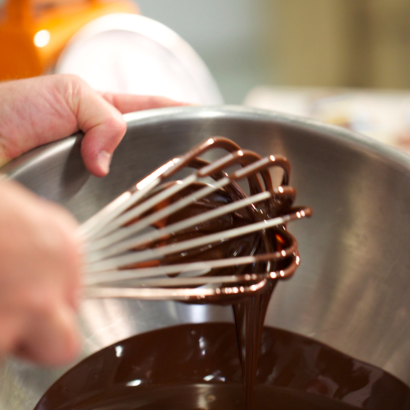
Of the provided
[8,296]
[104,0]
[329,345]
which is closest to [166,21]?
[104,0]

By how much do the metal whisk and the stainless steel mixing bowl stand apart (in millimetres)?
85

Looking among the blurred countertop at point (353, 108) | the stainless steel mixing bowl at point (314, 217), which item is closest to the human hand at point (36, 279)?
the stainless steel mixing bowl at point (314, 217)

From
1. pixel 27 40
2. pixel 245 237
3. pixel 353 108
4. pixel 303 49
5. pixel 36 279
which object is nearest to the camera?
pixel 36 279

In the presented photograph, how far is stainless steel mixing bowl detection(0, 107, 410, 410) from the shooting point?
1.40 feet

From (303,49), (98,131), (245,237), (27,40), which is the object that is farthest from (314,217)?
(303,49)

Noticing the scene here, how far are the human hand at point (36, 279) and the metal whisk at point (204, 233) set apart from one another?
0.07 meters

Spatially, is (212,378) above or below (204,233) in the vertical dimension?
below

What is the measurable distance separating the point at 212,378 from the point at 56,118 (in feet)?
0.91

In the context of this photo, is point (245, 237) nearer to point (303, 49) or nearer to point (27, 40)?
point (27, 40)

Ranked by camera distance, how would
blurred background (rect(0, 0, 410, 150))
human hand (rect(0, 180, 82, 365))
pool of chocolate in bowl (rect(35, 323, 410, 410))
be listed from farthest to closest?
1. blurred background (rect(0, 0, 410, 150))
2. pool of chocolate in bowl (rect(35, 323, 410, 410))
3. human hand (rect(0, 180, 82, 365))

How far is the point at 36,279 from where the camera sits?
194 millimetres

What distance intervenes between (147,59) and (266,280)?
0.64m

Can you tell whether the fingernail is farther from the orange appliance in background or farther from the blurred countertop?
the blurred countertop

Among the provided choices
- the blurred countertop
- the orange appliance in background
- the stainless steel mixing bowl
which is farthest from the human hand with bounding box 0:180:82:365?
the blurred countertop
